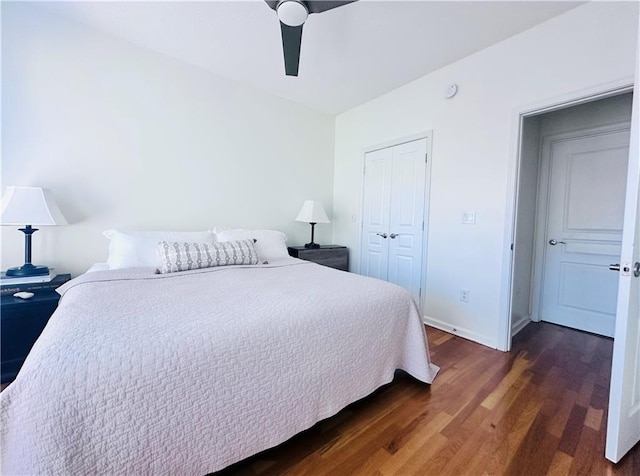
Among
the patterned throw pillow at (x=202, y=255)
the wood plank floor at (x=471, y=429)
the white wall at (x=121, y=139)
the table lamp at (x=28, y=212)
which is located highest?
the white wall at (x=121, y=139)

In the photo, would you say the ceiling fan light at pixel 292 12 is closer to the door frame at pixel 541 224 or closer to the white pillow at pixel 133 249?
the white pillow at pixel 133 249

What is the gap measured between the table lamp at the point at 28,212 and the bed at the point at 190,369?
0.60m

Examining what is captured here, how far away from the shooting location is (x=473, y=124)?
2.49 metres

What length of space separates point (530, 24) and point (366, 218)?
7.40 ft

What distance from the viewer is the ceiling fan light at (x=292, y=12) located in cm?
143

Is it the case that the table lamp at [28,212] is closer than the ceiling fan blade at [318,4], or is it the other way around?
the ceiling fan blade at [318,4]

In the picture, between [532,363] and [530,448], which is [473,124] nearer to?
[532,363]

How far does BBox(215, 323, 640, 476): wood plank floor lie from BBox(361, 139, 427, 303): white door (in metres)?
1.19

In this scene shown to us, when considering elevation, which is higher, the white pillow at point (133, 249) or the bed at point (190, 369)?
the white pillow at point (133, 249)

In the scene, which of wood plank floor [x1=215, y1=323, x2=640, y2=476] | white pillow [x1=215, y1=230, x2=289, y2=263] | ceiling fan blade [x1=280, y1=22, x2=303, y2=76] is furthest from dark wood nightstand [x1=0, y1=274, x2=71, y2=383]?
ceiling fan blade [x1=280, y1=22, x2=303, y2=76]

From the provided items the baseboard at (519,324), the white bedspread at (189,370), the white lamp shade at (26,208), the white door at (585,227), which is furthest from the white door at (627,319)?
the white lamp shade at (26,208)

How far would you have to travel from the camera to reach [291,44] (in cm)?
176

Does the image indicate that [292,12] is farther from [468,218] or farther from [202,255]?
[468,218]

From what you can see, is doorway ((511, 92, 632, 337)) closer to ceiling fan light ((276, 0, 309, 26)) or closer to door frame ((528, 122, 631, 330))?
door frame ((528, 122, 631, 330))
